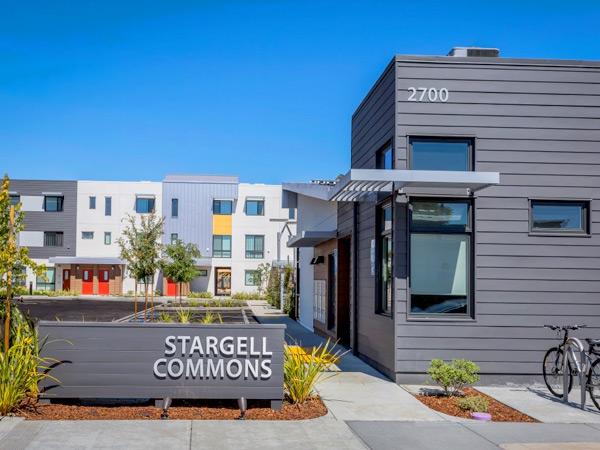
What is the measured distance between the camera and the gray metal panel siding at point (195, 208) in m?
Result: 51.6

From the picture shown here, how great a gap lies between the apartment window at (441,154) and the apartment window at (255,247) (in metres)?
41.1

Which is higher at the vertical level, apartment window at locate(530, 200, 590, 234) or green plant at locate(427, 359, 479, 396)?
apartment window at locate(530, 200, 590, 234)

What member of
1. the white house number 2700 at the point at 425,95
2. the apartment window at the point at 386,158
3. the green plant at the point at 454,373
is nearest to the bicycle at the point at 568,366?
the green plant at the point at 454,373

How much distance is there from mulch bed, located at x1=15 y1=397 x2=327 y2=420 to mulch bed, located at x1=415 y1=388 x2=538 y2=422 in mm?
1632

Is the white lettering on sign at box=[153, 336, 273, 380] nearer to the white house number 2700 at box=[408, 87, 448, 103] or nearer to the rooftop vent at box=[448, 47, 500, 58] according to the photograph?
the white house number 2700 at box=[408, 87, 448, 103]

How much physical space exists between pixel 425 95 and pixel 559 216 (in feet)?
9.92

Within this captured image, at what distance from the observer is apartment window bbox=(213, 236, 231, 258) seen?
51.8m

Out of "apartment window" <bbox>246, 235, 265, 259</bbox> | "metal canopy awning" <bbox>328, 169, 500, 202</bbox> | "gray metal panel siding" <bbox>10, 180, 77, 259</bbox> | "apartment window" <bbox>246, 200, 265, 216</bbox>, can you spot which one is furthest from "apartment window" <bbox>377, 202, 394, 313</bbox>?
"gray metal panel siding" <bbox>10, 180, 77, 259</bbox>

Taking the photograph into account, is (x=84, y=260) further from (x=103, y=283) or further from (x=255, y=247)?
(x=255, y=247)

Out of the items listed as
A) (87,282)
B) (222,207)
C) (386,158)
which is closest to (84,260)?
(87,282)

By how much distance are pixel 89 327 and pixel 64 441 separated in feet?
6.32

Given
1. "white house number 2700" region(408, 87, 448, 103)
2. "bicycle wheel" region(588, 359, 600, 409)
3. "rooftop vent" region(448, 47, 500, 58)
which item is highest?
"rooftop vent" region(448, 47, 500, 58)

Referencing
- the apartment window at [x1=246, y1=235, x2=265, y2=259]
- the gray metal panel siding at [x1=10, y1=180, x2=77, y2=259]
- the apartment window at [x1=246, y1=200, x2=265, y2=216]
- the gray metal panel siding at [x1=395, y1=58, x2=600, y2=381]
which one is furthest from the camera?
the apartment window at [x1=246, y1=200, x2=265, y2=216]

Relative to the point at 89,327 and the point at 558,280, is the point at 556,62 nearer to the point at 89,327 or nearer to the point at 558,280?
the point at 558,280
